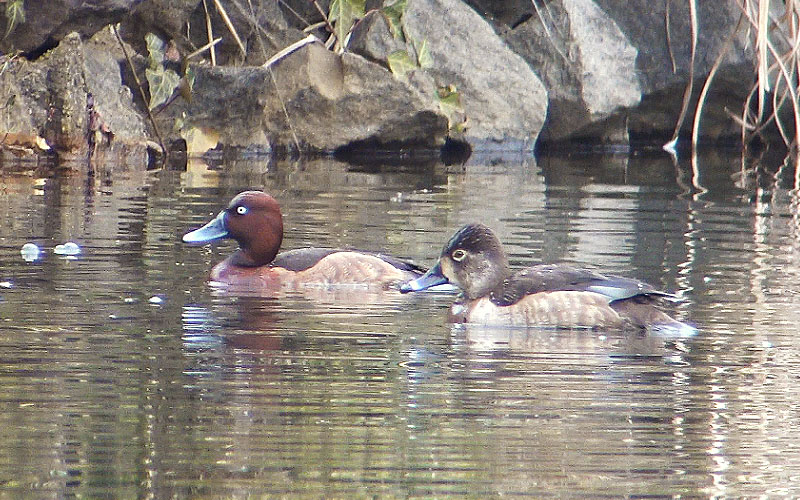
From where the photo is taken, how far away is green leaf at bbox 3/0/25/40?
15180 mm

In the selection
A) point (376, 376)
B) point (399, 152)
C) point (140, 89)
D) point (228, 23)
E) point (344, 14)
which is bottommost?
point (376, 376)

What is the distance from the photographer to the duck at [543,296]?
7.19 metres

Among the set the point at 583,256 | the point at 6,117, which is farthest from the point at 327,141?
the point at 583,256

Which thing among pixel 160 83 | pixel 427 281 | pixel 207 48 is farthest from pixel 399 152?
pixel 427 281

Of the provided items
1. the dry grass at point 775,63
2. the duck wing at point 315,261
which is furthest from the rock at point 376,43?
the duck wing at point 315,261

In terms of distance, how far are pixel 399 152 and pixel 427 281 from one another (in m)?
10.8

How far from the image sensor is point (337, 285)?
27.9 feet

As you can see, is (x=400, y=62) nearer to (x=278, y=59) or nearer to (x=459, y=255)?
(x=278, y=59)

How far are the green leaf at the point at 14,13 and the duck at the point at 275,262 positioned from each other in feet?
22.6

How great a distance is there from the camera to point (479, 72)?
61.2ft

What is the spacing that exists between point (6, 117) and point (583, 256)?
26.4 feet

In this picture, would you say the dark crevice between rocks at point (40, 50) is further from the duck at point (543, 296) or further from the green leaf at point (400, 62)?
the duck at point (543, 296)

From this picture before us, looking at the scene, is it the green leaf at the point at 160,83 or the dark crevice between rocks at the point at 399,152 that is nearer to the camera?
the green leaf at the point at 160,83

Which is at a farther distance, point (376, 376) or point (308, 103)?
point (308, 103)
